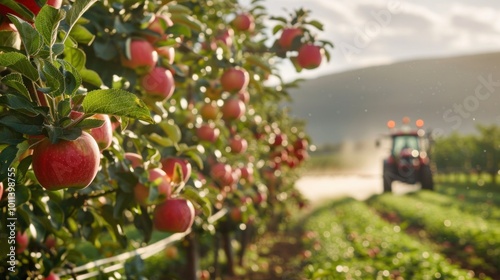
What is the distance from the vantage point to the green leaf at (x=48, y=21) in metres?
0.94

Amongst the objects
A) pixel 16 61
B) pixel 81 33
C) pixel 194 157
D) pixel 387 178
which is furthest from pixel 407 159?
pixel 16 61

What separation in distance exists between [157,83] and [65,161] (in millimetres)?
787

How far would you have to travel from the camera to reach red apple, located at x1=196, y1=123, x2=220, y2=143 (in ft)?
9.34

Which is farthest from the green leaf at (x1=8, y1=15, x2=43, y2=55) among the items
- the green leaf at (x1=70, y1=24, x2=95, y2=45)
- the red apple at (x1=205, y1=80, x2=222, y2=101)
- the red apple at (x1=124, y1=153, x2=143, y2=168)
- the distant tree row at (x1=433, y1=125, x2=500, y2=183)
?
the distant tree row at (x1=433, y1=125, x2=500, y2=183)

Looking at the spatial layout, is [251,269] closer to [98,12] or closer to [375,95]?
[98,12]

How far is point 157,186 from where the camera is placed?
1.52 meters

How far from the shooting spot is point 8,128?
103cm

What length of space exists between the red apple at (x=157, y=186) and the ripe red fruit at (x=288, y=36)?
1.05 m

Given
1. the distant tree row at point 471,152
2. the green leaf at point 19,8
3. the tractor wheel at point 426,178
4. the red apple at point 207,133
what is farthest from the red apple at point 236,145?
the distant tree row at point 471,152

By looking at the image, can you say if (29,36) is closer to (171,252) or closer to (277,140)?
(277,140)

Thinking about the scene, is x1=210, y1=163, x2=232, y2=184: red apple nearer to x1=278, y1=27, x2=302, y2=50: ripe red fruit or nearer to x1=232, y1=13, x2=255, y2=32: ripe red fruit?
x1=232, y1=13, x2=255, y2=32: ripe red fruit

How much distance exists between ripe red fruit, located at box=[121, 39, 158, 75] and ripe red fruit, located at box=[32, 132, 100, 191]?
25.7 inches

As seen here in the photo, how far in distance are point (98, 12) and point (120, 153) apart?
1.77ft

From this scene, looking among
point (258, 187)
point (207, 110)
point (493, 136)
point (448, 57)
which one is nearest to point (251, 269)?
point (258, 187)
